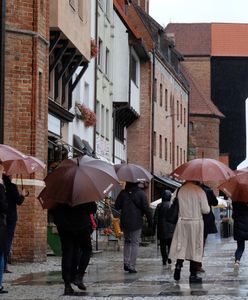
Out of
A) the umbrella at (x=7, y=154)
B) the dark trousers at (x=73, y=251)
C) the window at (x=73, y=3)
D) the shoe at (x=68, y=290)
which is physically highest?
the window at (x=73, y=3)

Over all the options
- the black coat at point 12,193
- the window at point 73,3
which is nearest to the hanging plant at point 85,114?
the window at point 73,3

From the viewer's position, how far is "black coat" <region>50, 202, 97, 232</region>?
1310 cm

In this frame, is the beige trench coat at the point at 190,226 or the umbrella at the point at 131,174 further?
the umbrella at the point at 131,174

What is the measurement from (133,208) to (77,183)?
479 centimetres

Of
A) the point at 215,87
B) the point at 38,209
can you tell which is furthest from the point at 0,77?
the point at 215,87

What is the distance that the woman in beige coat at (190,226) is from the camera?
48.7 feet

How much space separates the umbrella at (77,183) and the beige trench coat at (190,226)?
1.89 meters

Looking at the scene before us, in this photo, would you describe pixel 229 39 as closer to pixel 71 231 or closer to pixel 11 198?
pixel 11 198

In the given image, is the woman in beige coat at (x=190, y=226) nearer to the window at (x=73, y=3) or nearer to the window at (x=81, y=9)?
the window at (x=73, y=3)

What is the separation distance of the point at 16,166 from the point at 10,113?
5027mm

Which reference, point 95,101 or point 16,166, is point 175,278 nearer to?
point 16,166

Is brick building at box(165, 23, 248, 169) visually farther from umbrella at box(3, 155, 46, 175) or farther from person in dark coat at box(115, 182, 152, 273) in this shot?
umbrella at box(3, 155, 46, 175)

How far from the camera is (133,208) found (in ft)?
58.1

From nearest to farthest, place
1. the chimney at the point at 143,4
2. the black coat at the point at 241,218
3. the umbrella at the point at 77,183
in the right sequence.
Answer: the umbrella at the point at 77,183 < the black coat at the point at 241,218 < the chimney at the point at 143,4
